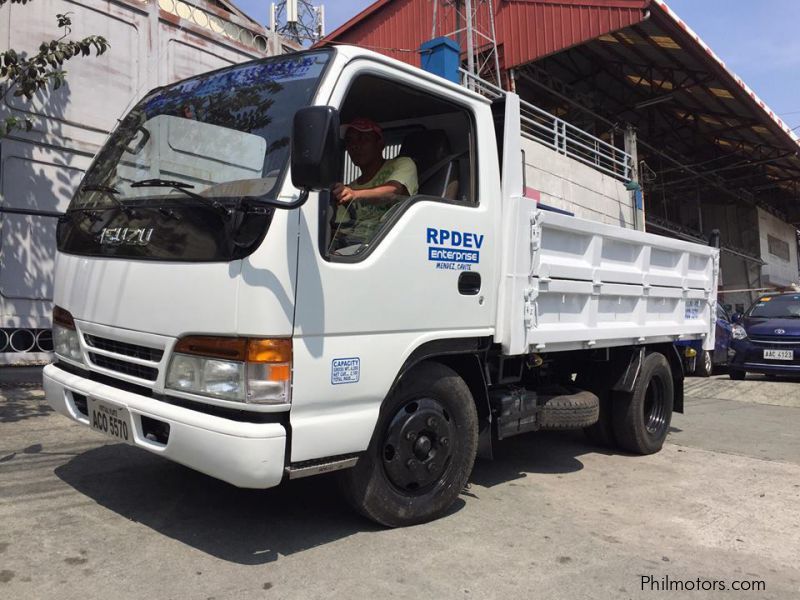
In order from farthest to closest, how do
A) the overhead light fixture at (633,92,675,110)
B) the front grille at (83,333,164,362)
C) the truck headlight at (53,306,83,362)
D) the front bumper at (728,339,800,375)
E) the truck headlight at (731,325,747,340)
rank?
the overhead light fixture at (633,92,675,110), the truck headlight at (731,325,747,340), the front bumper at (728,339,800,375), the truck headlight at (53,306,83,362), the front grille at (83,333,164,362)

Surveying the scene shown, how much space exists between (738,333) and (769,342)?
529 millimetres

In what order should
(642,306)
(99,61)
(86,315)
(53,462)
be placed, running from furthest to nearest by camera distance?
(99,61)
(642,306)
(53,462)
(86,315)

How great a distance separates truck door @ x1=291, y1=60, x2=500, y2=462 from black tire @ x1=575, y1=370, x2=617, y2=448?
1.87 metres

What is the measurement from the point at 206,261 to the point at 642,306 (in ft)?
11.8

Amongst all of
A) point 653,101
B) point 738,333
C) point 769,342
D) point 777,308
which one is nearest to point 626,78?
point 653,101

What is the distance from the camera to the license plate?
3.00 m

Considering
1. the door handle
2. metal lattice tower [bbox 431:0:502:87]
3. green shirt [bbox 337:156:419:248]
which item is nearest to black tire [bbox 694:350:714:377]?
the door handle

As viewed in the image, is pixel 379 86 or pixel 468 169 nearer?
pixel 379 86

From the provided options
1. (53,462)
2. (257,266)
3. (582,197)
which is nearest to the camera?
(257,266)

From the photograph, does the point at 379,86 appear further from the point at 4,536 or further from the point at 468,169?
the point at 4,536

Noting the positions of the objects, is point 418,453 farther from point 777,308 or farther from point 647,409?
point 777,308

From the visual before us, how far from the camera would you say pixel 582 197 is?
481 inches

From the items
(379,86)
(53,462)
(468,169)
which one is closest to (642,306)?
(468,169)

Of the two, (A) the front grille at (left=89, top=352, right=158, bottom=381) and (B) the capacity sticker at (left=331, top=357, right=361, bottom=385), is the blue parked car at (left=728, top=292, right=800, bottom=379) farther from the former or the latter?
(A) the front grille at (left=89, top=352, right=158, bottom=381)
